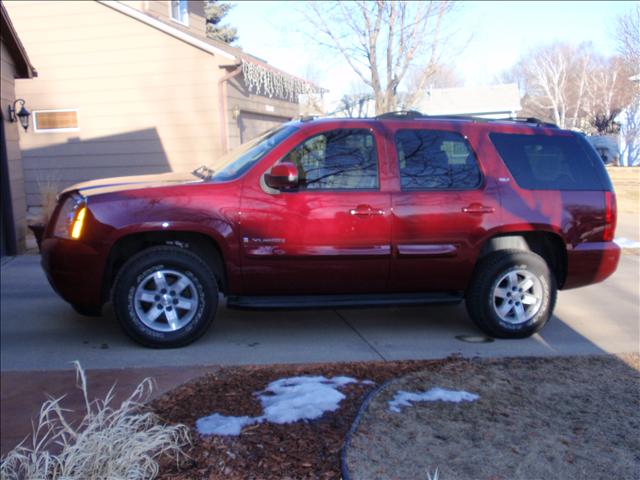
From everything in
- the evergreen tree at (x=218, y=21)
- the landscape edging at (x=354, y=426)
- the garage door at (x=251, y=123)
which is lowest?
the landscape edging at (x=354, y=426)

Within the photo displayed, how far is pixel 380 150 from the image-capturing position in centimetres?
574

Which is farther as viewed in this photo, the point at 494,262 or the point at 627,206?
the point at 627,206

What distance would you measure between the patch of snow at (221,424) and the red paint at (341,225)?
185 cm

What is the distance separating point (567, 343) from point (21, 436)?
4.44 meters

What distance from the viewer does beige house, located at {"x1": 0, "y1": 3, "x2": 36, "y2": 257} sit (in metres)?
10.1

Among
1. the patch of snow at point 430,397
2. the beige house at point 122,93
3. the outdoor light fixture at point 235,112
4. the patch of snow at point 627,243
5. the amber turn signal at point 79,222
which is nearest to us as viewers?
the patch of snow at point 430,397

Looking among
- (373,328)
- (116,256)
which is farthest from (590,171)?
(116,256)


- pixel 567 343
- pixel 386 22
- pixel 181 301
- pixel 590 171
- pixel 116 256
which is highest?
pixel 386 22

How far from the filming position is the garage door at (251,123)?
51.0 feet

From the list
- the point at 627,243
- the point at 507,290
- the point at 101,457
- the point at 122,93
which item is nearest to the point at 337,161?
the point at 507,290

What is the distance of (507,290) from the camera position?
232 inches

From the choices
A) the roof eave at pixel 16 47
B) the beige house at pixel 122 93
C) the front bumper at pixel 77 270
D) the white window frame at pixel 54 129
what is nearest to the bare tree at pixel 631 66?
the front bumper at pixel 77 270

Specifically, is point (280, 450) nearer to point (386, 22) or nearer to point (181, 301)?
point (181, 301)

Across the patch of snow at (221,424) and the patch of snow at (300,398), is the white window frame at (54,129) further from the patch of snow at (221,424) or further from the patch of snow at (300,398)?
the patch of snow at (221,424)
